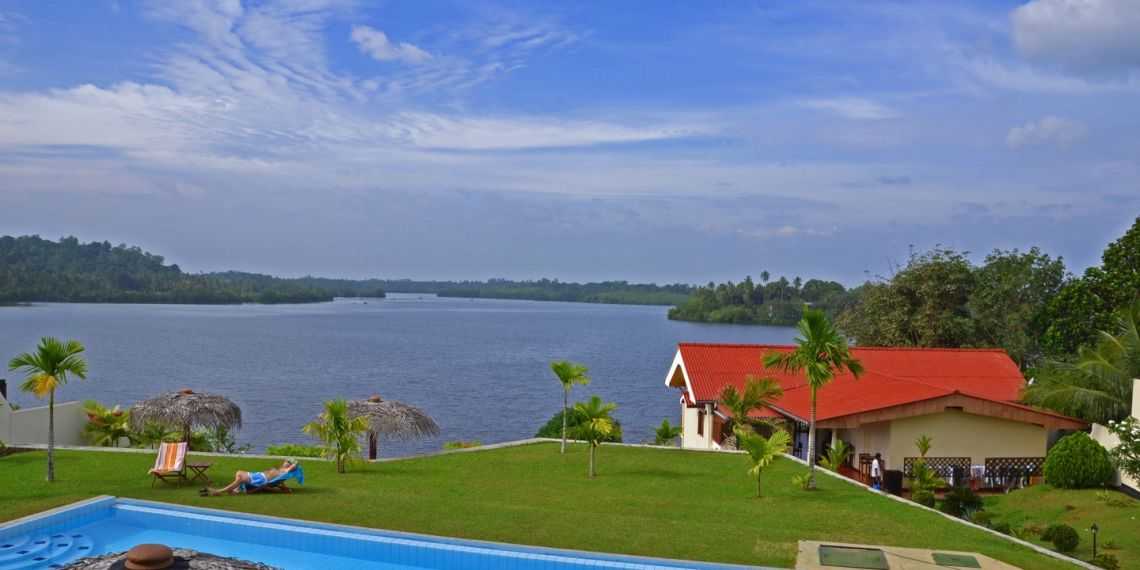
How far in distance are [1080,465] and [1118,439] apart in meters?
1.06

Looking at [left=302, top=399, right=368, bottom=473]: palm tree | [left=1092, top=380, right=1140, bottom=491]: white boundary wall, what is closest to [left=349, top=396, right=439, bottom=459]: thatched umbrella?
[left=302, top=399, right=368, bottom=473]: palm tree

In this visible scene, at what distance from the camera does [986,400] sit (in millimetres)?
21234

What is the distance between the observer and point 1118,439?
19844mm

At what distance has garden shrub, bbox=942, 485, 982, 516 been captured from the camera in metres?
17.5

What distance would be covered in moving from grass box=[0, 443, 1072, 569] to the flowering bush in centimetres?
541

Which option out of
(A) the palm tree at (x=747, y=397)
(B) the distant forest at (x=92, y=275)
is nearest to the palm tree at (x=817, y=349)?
(A) the palm tree at (x=747, y=397)

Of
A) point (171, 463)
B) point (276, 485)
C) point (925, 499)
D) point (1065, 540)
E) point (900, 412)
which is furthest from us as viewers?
point (900, 412)

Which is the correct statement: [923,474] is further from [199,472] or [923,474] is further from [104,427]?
[104,427]

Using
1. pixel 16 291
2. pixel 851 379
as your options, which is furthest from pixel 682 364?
pixel 16 291

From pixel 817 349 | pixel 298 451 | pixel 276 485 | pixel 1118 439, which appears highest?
pixel 817 349

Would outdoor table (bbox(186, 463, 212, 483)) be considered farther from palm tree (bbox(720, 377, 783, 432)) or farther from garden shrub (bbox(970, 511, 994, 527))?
garden shrub (bbox(970, 511, 994, 527))

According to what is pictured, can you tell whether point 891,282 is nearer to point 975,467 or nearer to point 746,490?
point 975,467

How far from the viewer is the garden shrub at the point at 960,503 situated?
17466mm

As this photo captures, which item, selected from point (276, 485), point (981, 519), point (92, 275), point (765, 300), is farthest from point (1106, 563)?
point (92, 275)
